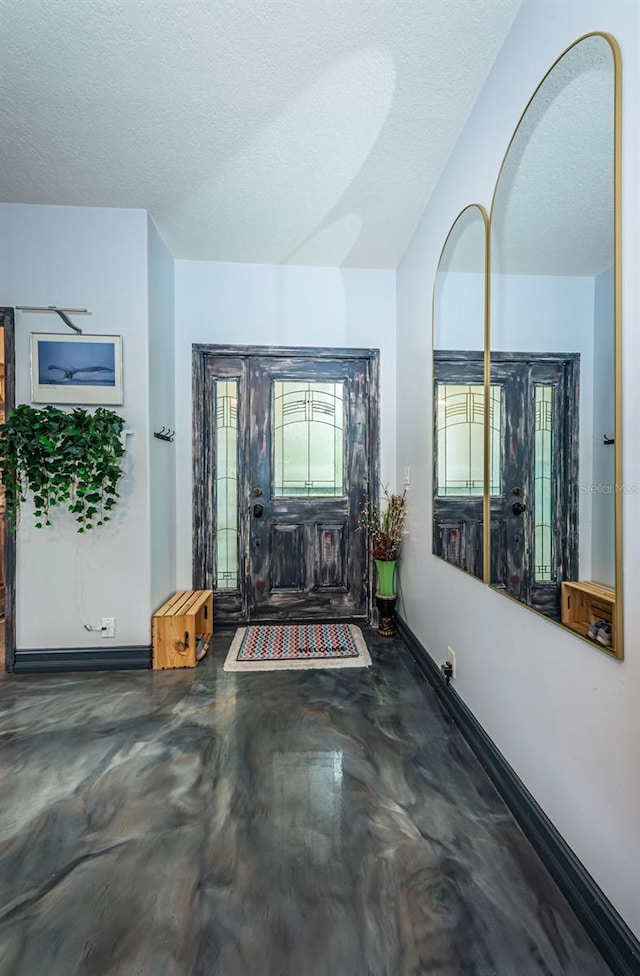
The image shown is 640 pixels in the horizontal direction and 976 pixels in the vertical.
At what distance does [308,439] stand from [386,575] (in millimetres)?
1179

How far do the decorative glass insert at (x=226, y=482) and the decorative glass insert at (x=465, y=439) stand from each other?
5.42ft

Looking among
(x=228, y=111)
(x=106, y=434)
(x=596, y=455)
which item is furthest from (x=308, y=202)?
(x=596, y=455)

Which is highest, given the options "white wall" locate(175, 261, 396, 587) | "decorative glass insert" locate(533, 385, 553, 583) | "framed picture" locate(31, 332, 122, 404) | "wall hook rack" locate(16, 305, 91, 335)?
"white wall" locate(175, 261, 396, 587)

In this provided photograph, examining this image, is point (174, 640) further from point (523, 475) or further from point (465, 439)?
point (523, 475)

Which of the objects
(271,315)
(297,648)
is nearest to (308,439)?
(271,315)

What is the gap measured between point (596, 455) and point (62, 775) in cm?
216

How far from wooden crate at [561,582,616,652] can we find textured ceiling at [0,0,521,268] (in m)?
1.92

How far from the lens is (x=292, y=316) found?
3.21 m

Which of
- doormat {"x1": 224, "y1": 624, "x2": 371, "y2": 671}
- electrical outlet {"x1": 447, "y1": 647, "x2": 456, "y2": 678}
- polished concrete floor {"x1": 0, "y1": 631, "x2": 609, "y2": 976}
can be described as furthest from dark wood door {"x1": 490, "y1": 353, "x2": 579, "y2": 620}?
doormat {"x1": 224, "y1": 624, "x2": 371, "y2": 671}

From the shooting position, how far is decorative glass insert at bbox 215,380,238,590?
Answer: 325cm

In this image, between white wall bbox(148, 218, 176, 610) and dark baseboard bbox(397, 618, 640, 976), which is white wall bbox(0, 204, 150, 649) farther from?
dark baseboard bbox(397, 618, 640, 976)

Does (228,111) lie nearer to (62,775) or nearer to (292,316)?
(292,316)

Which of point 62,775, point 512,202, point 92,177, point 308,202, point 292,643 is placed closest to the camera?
point 512,202

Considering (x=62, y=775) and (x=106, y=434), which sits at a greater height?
(x=106, y=434)
